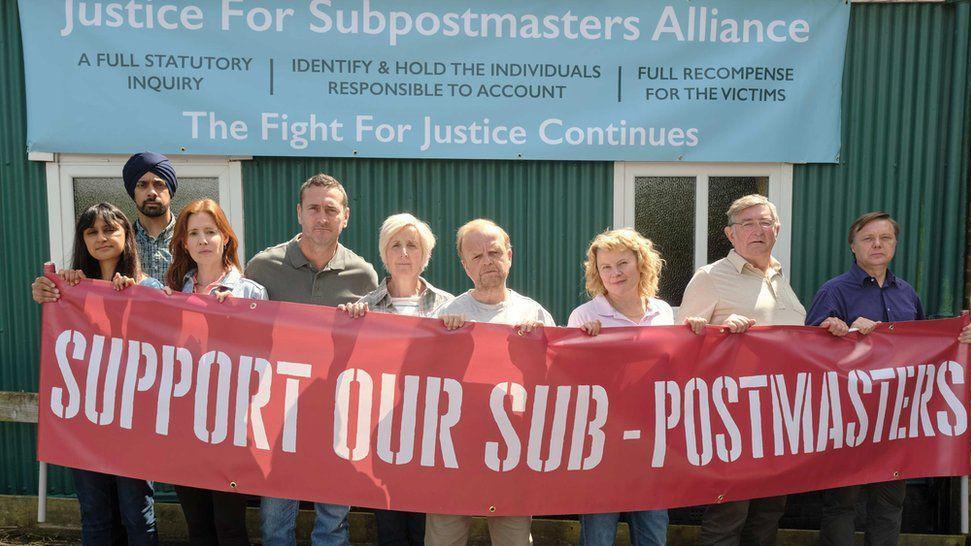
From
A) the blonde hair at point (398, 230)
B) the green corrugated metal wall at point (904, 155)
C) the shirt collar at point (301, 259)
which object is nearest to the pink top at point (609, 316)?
the blonde hair at point (398, 230)

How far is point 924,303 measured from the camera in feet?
14.4

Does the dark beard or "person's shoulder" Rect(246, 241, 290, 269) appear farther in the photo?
the dark beard

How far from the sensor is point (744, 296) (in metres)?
3.31

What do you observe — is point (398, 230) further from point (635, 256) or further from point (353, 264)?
point (635, 256)

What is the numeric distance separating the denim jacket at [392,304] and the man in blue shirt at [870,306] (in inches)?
77.9

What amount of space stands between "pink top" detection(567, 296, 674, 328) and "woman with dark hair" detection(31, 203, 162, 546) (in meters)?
2.09

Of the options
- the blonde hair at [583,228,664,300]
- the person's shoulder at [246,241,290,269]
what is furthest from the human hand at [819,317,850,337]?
the person's shoulder at [246,241,290,269]

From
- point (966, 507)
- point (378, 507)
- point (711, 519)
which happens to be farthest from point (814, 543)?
point (378, 507)

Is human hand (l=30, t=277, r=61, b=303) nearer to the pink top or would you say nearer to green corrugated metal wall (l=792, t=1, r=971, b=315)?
the pink top

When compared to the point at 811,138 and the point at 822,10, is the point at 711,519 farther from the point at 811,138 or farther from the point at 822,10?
the point at 822,10

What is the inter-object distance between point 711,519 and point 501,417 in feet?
4.11

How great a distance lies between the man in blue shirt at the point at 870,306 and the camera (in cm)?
338

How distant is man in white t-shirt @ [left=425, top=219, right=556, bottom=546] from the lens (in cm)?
296

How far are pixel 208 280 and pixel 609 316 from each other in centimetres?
198
